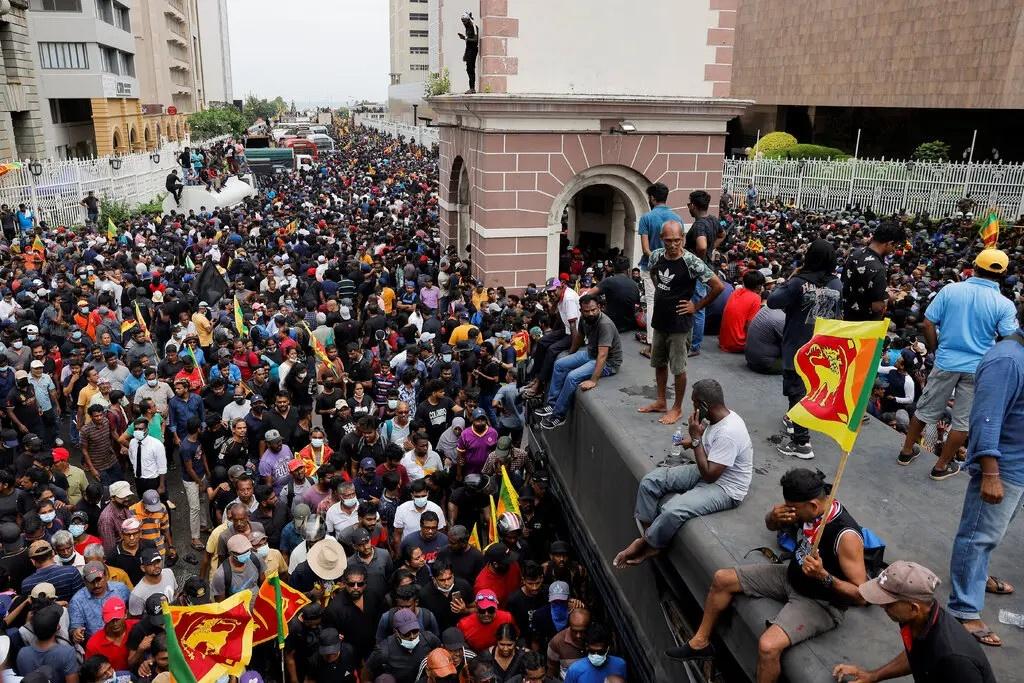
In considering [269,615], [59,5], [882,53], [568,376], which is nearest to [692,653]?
[269,615]

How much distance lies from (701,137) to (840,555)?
41.2 ft

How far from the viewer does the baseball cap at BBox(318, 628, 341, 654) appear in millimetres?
5672

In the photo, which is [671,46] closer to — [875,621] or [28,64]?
[875,621]

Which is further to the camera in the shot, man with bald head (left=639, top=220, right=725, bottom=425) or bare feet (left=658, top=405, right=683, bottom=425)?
bare feet (left=658, top=405, right=683, bottom=425)

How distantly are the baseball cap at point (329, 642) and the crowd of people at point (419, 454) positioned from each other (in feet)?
0.10

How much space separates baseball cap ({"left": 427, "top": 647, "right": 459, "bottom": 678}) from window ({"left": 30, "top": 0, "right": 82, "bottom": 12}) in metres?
45.2

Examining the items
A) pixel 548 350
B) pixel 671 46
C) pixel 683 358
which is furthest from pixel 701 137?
pixel 683 358

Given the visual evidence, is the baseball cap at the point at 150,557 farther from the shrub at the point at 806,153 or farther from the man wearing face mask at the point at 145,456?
the shrub at the point at 806,153

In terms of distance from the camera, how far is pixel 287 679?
19.9ft

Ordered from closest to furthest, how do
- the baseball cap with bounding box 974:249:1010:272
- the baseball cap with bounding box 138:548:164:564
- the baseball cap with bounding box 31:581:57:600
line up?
the baseball cap with bounding box 974:249:1010:272 → the baseball cap with bounding box 31:581:57:600 → the baseball cap with bounding box 138:548:164:564

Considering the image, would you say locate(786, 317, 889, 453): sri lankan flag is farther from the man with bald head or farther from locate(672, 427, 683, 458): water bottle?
the man with bald head

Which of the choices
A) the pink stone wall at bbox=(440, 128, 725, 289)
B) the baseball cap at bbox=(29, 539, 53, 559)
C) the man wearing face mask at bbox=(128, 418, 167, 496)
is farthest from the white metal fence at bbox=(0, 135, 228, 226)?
→ the baseball cap at bbox=(29, 539, 53, 559)

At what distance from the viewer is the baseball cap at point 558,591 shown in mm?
6336

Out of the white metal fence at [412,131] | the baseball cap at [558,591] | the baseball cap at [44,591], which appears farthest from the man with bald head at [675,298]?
the white metal fence at [412,131]
